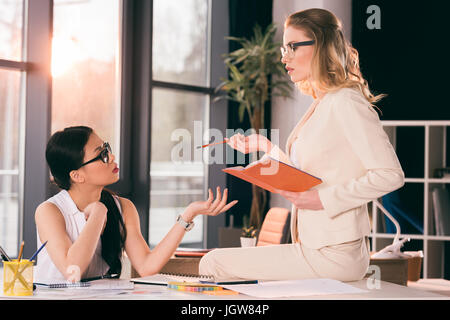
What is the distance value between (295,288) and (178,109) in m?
4.87

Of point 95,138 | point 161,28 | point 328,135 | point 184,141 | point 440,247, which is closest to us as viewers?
point 328,135

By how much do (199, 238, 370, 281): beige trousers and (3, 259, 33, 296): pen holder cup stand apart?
21.0 inches

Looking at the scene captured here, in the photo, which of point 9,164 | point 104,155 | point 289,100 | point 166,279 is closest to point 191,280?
point 166,279

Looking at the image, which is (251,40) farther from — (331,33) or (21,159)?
(331,33)

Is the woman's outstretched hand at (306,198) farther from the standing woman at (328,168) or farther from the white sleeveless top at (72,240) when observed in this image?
the white sleeveless top at (72,240)

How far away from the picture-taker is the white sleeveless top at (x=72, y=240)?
6.80 ft

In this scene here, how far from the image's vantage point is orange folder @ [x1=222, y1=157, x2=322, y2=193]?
5.19 ft

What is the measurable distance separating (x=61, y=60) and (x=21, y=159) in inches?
36.9

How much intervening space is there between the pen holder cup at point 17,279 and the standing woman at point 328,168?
516 mm

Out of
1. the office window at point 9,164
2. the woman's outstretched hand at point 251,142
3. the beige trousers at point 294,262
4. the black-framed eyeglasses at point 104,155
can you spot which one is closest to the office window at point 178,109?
the office window at point 9,164

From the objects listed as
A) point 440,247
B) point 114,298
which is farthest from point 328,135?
point 440,247

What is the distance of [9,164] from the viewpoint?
493 centimetres

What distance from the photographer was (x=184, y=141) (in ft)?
21.4

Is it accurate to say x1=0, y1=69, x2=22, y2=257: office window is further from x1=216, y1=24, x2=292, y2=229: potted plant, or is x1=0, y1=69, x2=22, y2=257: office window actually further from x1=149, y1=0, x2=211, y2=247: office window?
x1=216, y1=24, x2=292, y2=229: potted plant
